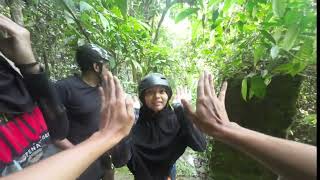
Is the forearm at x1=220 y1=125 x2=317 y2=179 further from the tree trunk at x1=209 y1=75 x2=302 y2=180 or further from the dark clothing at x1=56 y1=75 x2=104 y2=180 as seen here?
the tree trunk at x1=209 y1=75 x2=302 y2=180

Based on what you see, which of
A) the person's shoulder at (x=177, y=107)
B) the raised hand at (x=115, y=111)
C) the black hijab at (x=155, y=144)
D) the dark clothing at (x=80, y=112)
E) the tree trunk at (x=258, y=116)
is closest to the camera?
the raised hand at (x=115, y=111)

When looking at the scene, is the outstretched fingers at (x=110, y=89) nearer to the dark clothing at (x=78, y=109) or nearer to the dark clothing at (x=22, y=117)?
the dark clothing at (x=22, y=117)

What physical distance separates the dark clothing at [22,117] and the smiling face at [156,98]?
1.32 m

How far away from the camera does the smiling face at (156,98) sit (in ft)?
7.69

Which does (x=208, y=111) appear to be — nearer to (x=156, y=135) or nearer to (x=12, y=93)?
(x=12, y=93)

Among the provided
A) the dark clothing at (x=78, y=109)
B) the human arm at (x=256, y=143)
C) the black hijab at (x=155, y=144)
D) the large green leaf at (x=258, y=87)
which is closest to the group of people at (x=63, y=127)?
the human arm at (x=256, y=143)

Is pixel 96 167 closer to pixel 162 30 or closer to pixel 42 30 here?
pixel 42 30

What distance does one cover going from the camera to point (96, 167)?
2266 millimetres

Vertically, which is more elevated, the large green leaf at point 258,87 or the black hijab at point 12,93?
the black hijab at point 12,93

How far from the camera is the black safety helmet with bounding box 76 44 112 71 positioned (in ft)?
7.46

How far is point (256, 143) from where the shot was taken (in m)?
0.67

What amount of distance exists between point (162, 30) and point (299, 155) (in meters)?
5.24

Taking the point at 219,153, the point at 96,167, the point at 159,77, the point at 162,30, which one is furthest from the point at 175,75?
the point at 96,167

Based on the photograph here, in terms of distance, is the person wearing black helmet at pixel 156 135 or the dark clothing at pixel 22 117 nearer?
the dark clothing at pixel 22 117
